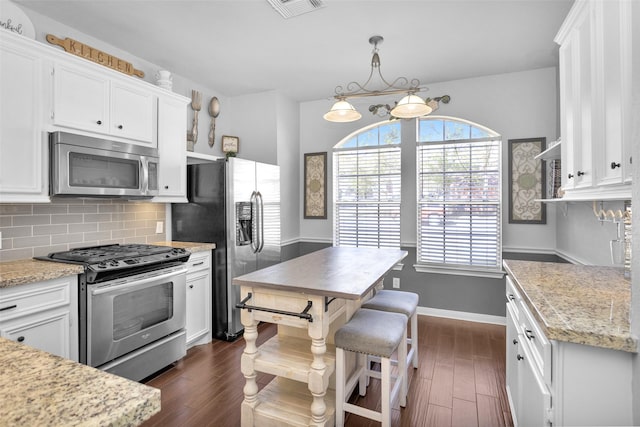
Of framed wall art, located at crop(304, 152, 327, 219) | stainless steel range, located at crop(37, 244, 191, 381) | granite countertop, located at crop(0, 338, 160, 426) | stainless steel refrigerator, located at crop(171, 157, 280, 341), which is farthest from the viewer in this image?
framed wall art, located at crop(304, 152, 327, 219)

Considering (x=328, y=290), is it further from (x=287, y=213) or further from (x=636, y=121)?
(x=287, y=213)

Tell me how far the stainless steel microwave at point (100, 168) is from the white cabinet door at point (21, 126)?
0.09m

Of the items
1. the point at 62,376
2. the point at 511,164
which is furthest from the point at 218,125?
the point at 62,376

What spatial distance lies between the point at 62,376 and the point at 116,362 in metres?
1.93

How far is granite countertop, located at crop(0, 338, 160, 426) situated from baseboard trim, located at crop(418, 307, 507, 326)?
390cm

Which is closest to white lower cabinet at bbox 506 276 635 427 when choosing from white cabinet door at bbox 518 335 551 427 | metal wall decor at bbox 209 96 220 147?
white cabinet door at bbox 518 335 551 427

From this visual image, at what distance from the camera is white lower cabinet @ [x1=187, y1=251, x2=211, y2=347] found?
3.12 meters

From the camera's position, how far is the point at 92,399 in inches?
25.7

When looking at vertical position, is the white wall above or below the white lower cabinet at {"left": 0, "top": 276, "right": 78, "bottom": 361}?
above

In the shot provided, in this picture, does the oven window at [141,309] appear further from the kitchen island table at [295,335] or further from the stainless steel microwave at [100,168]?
the kitchen island table at [295,335]

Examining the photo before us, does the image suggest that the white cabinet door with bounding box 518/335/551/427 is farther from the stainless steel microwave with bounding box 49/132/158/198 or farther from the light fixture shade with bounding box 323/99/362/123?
the stainless steel microwave with bounding box 49/132/158/198

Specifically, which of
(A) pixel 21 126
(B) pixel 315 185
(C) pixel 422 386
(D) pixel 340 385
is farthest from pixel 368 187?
(A) pixel 21 126

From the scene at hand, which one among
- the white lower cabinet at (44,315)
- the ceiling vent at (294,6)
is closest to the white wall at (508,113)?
the ceiling vent at (294,6)

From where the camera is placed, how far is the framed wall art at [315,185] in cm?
469
